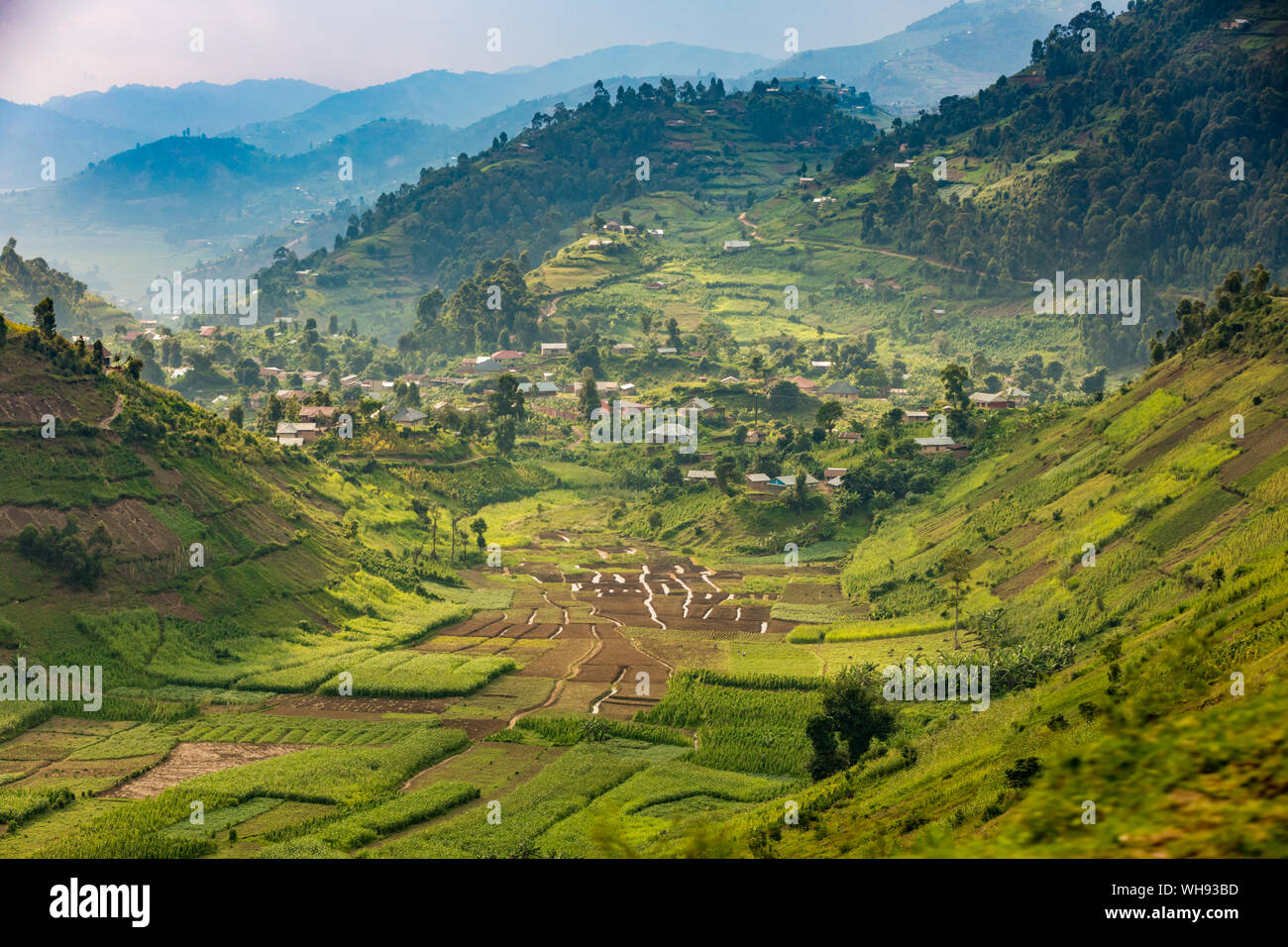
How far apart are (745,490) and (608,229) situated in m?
118

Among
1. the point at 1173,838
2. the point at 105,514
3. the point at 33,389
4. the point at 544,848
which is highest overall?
the point at 33,389

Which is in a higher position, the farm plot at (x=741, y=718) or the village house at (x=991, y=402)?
the village house at (x=991, y=402)

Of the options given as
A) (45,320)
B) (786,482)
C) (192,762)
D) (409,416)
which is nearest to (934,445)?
(786,482)

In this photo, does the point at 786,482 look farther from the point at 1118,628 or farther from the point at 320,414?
the point at 1118,628

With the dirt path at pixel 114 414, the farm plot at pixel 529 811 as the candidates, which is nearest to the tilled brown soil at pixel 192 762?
the farm plot at pixel 529 811

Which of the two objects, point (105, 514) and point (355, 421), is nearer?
point (105, 514)

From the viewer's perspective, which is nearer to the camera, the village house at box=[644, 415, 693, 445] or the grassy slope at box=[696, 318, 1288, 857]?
the grassy slope at box=[696, 318, 1288, 857]

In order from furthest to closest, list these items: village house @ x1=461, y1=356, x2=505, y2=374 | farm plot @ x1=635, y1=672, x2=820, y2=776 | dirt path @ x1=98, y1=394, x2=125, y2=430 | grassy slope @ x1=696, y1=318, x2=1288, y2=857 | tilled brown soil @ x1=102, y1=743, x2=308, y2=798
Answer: village house @ x1=461, y1=356, x2=505, y2=374 < dirt path @ x1=98, y1=394, x2=125, y2=430 < farm plot @ x1=635, y1=672, x2=820, y2=776 < tilled brown soil @ x1=102, y1=743, x2=308, y2=798 < grassy slope @ x1=696, y1=318, x2=1288, y2=857

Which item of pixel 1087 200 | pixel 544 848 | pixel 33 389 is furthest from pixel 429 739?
pixel 1087 200

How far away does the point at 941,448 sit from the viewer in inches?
3278

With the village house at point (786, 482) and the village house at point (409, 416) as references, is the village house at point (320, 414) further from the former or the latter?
the village house at point (786, 482)

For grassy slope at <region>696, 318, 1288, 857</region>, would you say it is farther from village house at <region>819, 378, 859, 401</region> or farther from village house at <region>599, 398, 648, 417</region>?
village house at <region>599, 398, 648, 417</region>

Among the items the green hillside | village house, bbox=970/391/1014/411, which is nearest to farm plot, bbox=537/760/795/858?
the green hillside
